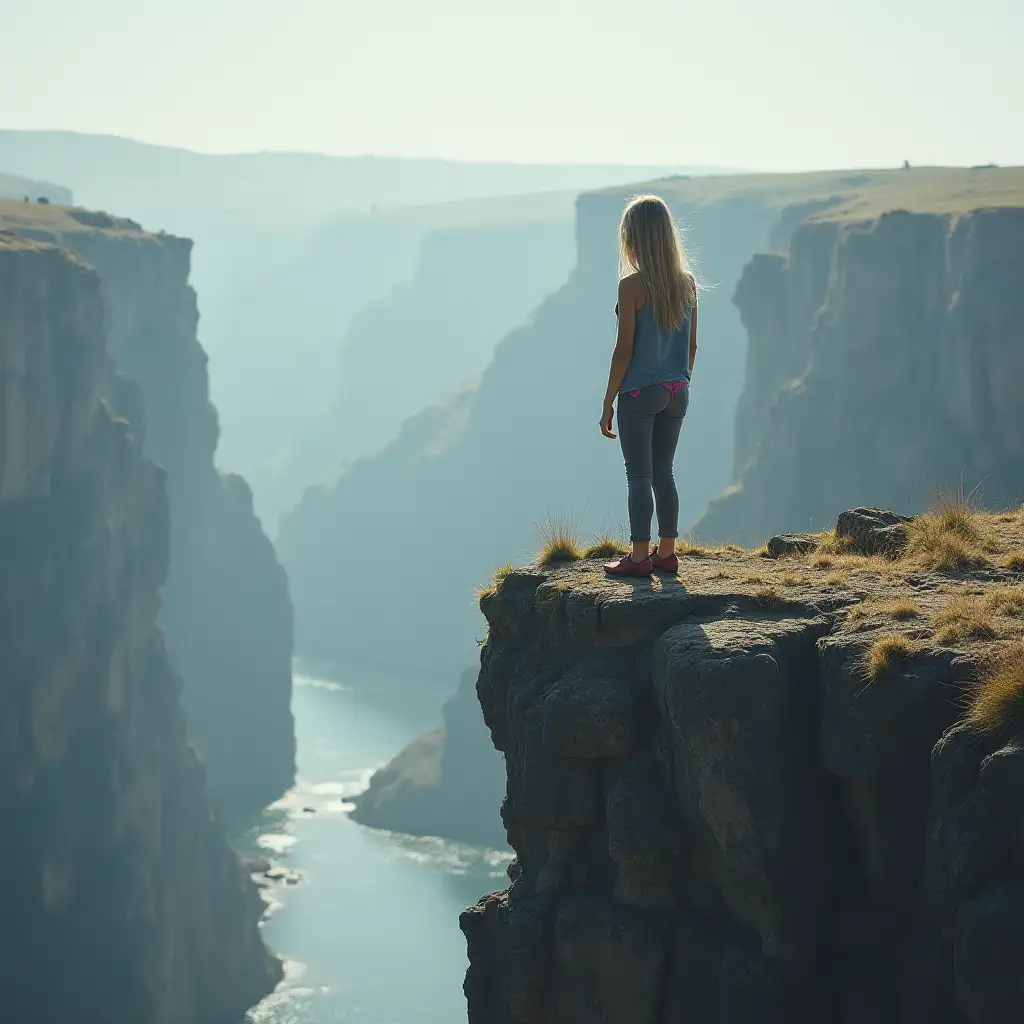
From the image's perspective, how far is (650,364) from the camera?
14.8m

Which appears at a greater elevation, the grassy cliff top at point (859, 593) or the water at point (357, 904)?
the grassy cliff top at point (859, 593)

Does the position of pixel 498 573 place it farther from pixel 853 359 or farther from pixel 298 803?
pixel 298 803

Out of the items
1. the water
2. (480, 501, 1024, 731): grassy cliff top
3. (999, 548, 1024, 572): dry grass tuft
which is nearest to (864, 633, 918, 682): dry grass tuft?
(480, 501, 1024, 731): grassy cliff top

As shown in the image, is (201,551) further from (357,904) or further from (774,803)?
(774,803)

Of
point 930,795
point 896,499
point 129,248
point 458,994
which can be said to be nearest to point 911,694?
point 930,795

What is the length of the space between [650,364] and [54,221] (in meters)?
100

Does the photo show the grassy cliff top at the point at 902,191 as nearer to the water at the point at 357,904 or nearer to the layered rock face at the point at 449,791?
the layered rock face at the point at 449,791

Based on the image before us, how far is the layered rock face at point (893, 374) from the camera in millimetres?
92750

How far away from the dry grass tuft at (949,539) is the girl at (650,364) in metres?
2.25

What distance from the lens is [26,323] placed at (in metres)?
80.4

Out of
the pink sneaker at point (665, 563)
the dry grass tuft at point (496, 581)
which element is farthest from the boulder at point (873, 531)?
the dry grass tuft at point (496, 581)

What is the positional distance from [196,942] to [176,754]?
1298cm

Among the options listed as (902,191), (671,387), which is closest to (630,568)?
(671,387)

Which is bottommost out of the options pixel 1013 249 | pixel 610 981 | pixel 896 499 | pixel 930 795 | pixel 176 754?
pixel 176 754
